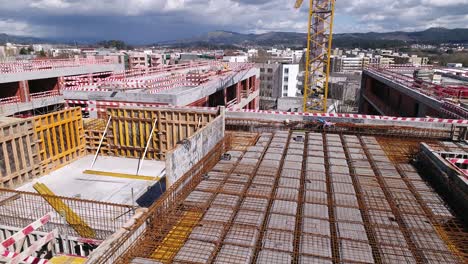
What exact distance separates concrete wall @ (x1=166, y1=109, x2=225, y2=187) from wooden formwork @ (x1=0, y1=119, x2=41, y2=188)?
6.19 metres

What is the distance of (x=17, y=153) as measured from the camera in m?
10.7

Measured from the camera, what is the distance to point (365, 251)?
5.35m

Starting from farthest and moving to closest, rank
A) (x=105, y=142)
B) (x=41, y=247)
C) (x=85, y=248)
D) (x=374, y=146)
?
(x=105, y=142) → (x=374, y=146) → (x=85, y=248) → (x=41, y=247)

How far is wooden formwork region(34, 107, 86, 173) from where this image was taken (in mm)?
11641

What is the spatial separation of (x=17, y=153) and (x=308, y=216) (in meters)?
9.78

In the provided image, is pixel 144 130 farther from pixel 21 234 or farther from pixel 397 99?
pixel 397 99

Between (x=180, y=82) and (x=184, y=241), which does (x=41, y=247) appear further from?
(x=180, y=82)

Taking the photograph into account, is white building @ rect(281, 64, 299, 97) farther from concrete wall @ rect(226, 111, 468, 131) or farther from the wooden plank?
the wooden plank

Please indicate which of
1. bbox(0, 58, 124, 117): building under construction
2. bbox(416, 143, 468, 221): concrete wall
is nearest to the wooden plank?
bbox(416, 143, 468, 221): concrete wall

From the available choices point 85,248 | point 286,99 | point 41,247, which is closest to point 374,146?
point 85,248

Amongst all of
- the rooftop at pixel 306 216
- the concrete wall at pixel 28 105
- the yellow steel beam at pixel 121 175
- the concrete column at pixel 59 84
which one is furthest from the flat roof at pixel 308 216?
the concrete column at pixel 59 84

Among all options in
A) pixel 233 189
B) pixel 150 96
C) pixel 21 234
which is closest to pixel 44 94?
→ pixel 150 96

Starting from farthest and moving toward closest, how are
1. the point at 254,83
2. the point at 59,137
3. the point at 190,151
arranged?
the point at 254,83 → the point at 59,137 → the point at 190,151

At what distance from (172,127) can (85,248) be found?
5.83 m
